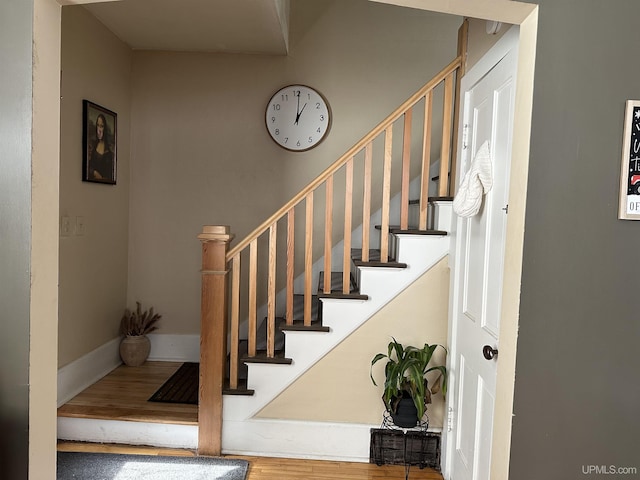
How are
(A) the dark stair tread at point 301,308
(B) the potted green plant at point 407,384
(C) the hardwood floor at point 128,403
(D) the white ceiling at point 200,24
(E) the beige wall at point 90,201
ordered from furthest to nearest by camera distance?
1. (A) the dark stair tread at point 301,308
2. (E) the beige wall at point 90,201
3. (D) the white ceiling at point 200,24
4. (C) the hardwood floor at point 128,403
5. (B) the potted green plant at point 407,384

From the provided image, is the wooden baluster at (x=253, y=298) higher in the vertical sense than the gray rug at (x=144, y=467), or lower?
higher

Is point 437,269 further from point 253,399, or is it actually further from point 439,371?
point 253,399

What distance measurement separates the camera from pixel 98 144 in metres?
3.45

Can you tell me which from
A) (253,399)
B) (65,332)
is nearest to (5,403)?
(253,399)

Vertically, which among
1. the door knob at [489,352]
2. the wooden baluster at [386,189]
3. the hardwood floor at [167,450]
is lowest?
the hardwood floor at [167,450]

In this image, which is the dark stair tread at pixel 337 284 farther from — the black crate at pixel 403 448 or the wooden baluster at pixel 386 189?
the black crate at pixel 403 448

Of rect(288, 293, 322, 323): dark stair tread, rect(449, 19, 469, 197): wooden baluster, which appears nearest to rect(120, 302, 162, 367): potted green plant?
rect(288, 293, 322, 323): dark stair tread

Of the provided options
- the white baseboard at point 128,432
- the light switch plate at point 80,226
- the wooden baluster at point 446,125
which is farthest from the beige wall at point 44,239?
the wooden baluster at point 446,125

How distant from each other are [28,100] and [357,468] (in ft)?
7.75

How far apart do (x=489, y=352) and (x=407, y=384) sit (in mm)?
807

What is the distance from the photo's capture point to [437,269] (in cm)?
274

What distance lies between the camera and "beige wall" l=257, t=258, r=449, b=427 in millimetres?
2744

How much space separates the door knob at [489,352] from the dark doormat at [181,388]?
194cm

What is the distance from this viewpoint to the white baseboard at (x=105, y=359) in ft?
10.2
